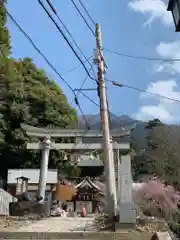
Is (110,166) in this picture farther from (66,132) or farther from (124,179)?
(66,132)

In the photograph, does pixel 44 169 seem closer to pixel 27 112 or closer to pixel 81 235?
pixel 81 235

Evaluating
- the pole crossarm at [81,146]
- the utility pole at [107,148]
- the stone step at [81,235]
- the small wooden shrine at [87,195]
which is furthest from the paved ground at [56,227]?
the small wooden shrine at [87,195]

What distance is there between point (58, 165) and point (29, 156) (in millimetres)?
3004

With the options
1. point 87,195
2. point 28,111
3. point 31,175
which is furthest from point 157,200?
point 28,111

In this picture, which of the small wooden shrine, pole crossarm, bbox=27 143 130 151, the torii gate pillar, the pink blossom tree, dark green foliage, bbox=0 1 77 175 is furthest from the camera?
dark green foliage, bbox=0 1 77 175

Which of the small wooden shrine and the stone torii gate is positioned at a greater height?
the stone torii gate

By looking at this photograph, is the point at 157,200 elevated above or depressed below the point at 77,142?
below

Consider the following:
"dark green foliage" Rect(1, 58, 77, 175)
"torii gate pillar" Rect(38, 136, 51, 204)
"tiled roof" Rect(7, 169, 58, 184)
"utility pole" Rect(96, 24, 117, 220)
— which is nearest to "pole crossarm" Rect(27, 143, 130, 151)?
"torii gate pillar" Rect(38, 136, 51, 204)

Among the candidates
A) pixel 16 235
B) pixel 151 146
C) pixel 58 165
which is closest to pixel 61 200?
pixel 58 165

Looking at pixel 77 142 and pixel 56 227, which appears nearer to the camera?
pixel 56 227

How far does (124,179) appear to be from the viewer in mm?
10875

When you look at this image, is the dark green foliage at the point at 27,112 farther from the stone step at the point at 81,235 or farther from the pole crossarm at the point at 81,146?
the stone step at the point at 81,235

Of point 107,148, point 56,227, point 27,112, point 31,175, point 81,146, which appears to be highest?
point 27,112

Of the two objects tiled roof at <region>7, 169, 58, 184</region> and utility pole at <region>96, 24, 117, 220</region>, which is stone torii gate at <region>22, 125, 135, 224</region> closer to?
utility pole at <region>96, 24, 117, 220</region>
